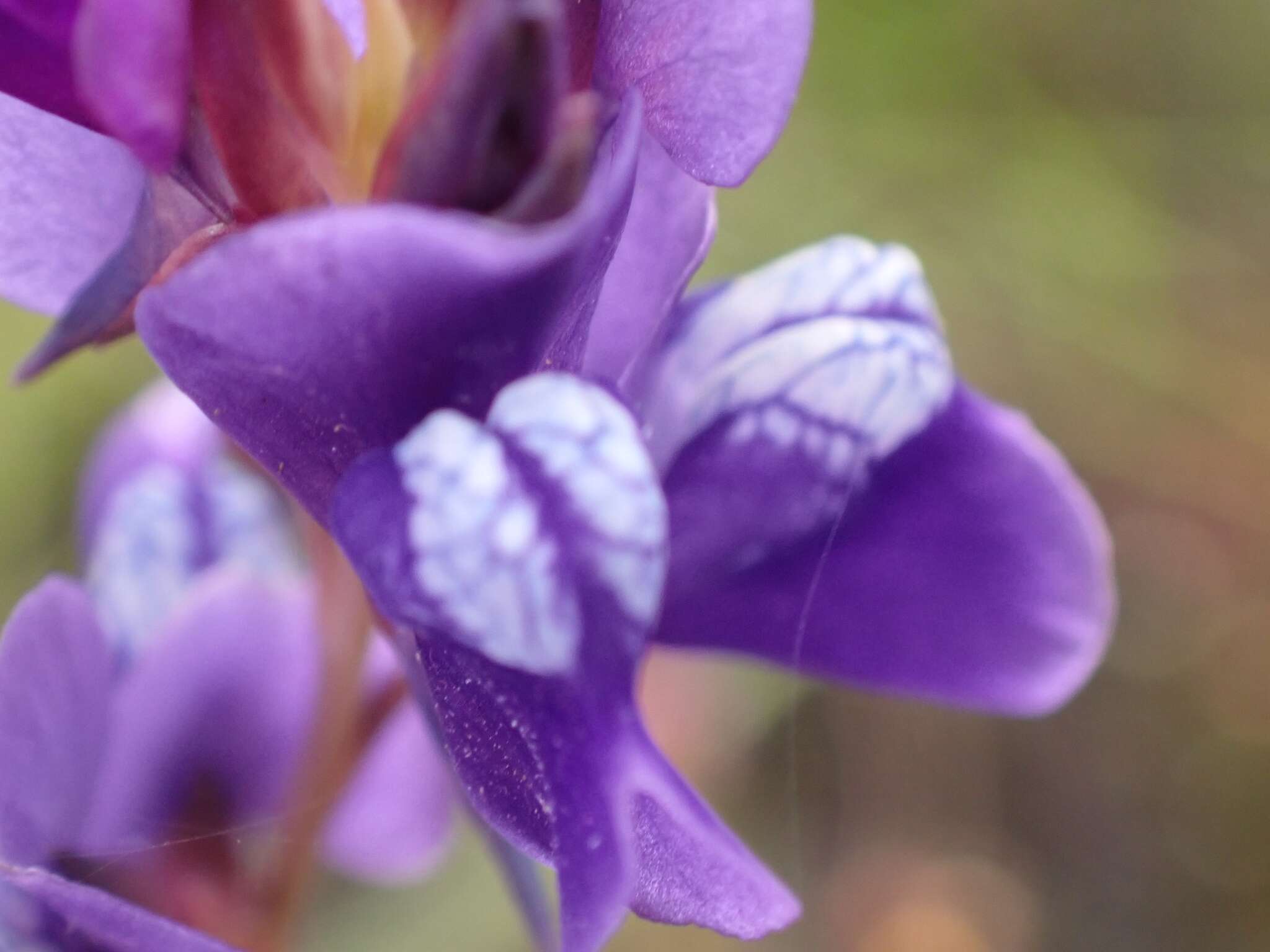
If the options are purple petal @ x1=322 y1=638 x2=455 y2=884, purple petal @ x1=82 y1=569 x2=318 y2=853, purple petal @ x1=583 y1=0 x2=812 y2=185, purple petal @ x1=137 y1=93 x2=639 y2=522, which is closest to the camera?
purple petal @ x1=137 y1=93 x2=639 y2=522

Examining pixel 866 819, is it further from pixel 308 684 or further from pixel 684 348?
pixel 684 348

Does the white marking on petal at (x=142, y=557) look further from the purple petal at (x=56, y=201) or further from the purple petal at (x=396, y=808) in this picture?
the purple petal at (x=56, y=201)

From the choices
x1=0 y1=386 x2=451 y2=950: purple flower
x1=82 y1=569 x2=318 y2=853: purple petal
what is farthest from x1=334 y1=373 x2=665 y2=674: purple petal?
x1=82 y1=569 x2=318 y2=853: purple petal

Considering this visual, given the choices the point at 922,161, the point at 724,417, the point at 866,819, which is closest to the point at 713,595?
the point at 724,417

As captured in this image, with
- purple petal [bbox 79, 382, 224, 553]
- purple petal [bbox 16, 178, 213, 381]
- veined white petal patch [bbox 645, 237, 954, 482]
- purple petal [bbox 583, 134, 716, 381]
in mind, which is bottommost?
purple petal [bbox 79, 382, 224, 553]

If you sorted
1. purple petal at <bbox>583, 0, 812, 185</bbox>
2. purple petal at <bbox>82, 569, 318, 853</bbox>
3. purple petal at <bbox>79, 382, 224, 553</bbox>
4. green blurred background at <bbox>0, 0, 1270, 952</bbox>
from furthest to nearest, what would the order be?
green blurred background at <bbox>0, 0, 1270, 952</bbox>, purple petal at <bbox>79, 382, 224, 553</bbox>, purple petal at <bbox>82, 569, 318, 853</bbox>, purple petal at <bbox>583, 0, 812, 185</bbox>

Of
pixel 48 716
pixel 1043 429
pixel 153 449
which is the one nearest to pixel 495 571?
pixel 48 716

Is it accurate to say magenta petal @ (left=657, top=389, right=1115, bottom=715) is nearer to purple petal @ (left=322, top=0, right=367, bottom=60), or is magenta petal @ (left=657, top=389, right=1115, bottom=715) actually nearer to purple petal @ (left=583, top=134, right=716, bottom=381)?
purple petal @ (left=583, top=134, right=716, bottom=381)

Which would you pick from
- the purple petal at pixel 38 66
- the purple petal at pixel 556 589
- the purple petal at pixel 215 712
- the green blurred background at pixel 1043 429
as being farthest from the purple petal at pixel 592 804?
the green blurred background at pixel 1043 429
